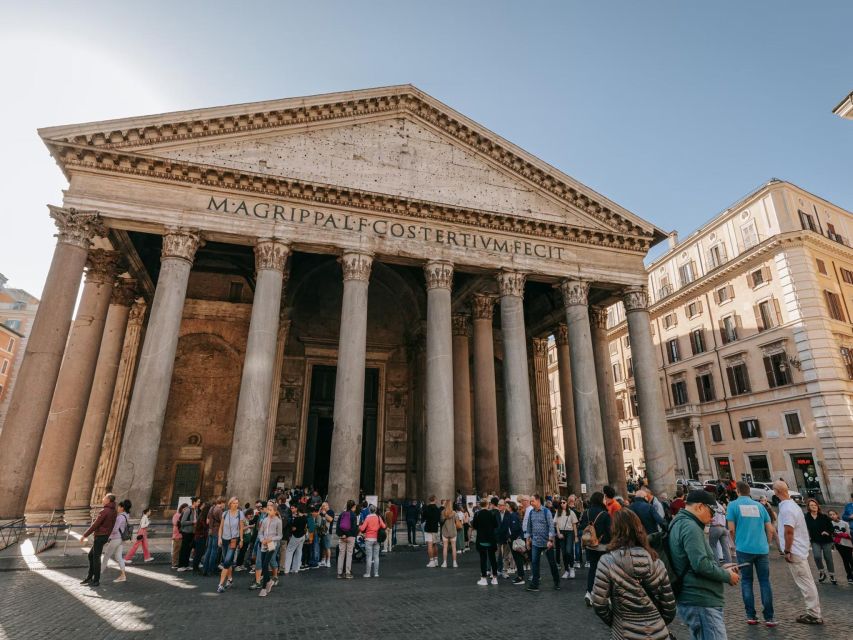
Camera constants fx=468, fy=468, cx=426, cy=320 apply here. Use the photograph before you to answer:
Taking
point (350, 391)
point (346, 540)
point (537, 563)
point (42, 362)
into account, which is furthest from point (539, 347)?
point (42, 362)

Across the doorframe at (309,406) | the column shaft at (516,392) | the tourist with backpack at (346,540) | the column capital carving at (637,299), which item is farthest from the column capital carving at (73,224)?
the column capital carving at (637,299)

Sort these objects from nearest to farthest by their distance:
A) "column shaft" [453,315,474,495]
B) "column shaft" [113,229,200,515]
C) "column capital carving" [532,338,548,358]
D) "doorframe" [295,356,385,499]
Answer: "column shaft" [113,229,200,515] < "column shaft" [453,315,474,495] < "doorframe" [295,356,385,499] < "column capital carving" [532,338,548,358]

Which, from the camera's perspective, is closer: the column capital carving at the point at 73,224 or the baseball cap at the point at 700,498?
the baseball cap at the point at 700,498

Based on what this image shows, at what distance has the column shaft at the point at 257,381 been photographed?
1188 cm

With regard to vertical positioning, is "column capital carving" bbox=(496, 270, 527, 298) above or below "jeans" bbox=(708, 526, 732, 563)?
above

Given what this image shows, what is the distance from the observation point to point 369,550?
332 inches

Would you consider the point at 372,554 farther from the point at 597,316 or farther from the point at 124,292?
the point at 597,316

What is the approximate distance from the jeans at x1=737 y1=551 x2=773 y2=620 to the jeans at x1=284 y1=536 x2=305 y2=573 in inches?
277

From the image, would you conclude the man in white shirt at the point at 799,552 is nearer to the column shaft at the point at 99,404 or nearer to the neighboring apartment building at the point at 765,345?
the column shaft at the point at 99,404

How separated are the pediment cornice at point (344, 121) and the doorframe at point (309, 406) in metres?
9.34

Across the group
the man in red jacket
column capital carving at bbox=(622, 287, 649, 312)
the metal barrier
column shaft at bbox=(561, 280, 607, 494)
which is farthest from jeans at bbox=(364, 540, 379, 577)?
column capital carving at bbox=(622, 287, 649, 312)

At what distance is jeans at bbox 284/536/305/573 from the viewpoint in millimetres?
8766

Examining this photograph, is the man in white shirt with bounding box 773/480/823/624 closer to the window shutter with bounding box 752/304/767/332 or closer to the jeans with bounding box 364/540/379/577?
the jeans with bounding box 364/540/379/577

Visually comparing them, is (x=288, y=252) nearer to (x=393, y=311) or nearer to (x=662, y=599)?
(x=393, y=311)
